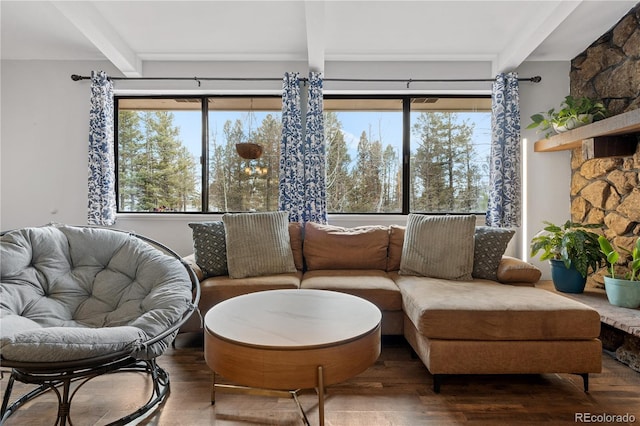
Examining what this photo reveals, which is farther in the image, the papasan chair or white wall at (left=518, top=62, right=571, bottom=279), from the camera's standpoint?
white wall at (left=518, top=62, right=571, bottom=279)

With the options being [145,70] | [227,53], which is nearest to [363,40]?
[227,53]

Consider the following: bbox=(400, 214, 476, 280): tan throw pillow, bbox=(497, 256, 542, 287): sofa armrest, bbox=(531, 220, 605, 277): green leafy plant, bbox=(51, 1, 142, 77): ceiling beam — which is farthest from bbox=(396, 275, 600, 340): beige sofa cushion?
bbox=(51, 1, 142, 77): ceiling beam

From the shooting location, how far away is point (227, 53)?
3.66 metres

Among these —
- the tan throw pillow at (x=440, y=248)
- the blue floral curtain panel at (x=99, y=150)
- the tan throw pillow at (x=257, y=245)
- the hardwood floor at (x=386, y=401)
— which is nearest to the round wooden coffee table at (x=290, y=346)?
the hardwood floor at (x=386, y=401)

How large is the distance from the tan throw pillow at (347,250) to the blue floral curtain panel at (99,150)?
7.36ft

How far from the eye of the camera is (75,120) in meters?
3.82

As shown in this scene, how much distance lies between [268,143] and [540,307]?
9.86 ft

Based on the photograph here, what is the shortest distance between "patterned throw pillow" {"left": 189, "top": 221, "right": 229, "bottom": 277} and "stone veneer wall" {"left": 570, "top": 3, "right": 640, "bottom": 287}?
3227mm

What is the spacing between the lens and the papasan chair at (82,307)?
4.40 feet

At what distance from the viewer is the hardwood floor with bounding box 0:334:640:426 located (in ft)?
5.46

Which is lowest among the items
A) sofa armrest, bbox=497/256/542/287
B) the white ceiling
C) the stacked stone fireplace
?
sofa armrest, bbox=497/256/542/287

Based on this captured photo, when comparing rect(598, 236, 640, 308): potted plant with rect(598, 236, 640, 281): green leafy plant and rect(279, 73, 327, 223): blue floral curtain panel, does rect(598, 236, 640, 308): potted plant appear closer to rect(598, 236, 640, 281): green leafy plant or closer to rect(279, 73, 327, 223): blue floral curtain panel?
rect(598, 236, 640, 281): green leafy plant

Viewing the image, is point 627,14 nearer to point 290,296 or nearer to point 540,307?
point 540,307

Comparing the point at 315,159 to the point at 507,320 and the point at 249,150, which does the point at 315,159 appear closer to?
the point at 249,150
